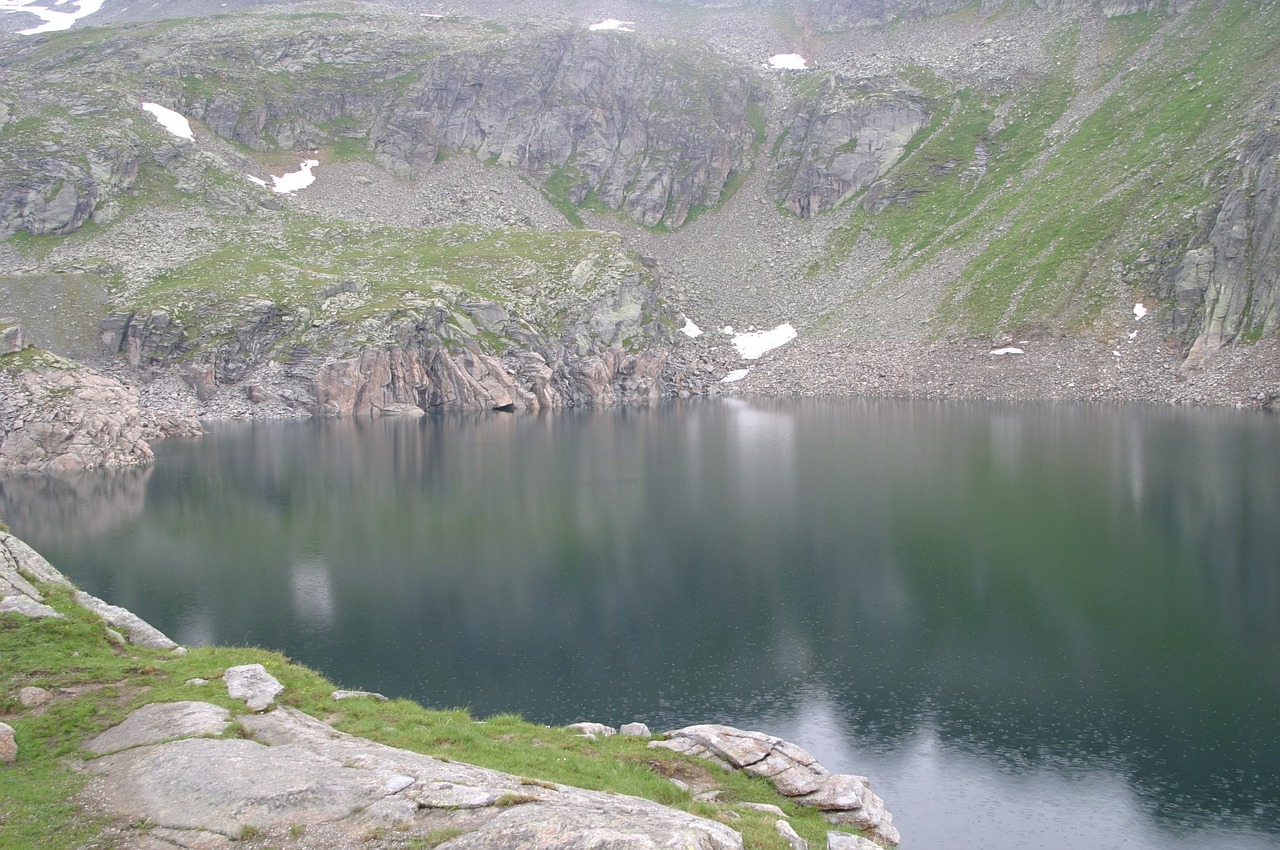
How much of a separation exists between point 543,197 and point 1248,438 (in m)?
143

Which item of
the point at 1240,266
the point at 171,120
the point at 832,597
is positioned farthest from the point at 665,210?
the point at 832,597

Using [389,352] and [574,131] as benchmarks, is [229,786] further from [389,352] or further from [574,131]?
[574,131]

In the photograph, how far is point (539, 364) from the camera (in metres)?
129

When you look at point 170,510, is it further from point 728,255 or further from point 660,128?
point 660,128

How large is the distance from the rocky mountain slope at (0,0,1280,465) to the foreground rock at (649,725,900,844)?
324ft

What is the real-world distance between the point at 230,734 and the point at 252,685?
3.32 m

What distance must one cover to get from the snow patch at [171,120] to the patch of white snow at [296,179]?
17758 mm

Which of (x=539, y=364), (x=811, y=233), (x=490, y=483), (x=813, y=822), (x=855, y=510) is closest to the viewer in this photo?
(x=813, y=822)

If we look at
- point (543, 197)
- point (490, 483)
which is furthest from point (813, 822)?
point (543, 197)

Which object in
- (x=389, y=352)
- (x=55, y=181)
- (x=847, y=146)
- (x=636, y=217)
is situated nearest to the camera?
(x=389, y=352)

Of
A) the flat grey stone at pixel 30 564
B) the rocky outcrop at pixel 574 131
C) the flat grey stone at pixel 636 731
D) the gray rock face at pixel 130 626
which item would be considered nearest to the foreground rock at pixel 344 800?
Result: the flat grey stone at pixel 636 731

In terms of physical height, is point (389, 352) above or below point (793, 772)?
above

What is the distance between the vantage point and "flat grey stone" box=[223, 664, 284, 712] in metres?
18.1

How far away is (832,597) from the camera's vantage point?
3628cm
